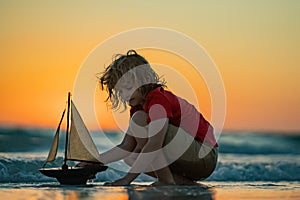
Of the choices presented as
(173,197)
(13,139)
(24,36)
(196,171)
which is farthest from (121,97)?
(13,139)

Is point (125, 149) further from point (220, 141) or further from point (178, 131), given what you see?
point (220, 141)

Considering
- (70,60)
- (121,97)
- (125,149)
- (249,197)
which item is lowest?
(249,197)

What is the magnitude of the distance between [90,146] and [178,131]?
594 mm

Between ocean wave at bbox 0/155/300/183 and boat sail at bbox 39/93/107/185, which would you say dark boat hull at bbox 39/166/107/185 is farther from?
ocean wave at bbox 0/155/300/183

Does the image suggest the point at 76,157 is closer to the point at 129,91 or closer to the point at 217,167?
the point at 129,91

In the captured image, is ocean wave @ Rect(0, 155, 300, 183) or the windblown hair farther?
ocean wave @ Rect(0, 155, 300, 183)

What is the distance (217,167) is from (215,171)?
0.17 metres

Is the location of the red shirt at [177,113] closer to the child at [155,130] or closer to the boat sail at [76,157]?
the child at [155,130]

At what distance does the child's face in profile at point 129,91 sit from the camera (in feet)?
14.4

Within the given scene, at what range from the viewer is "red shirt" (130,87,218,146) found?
425 cm

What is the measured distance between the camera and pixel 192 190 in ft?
13.4

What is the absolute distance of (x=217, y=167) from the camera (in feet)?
22.1

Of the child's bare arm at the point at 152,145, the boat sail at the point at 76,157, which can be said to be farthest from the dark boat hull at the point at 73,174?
the child's bare arm at the point at 152,145

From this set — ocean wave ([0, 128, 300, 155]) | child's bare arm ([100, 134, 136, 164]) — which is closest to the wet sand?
child's bare arm ([100, 134, 136, 164])
